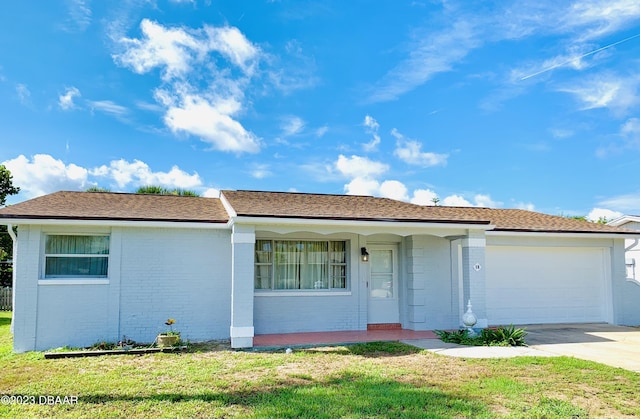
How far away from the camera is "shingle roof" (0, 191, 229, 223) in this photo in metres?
9.57

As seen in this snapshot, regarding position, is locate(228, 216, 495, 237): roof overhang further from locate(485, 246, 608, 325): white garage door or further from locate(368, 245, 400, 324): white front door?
locate(485, 246, 608, 325): white garage door

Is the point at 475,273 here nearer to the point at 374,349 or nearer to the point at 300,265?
the point at 374,349

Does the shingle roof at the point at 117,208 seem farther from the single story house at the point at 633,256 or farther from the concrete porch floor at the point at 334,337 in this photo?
the single story house at the point at 633,256

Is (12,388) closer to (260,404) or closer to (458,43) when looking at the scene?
(260,404)

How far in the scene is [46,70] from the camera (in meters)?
13.1

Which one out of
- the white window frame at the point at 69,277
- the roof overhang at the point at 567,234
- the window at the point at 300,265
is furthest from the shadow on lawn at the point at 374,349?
the white window frame at the point at 69,277

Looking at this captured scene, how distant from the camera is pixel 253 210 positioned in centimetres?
977

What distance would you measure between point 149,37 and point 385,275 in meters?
10.3

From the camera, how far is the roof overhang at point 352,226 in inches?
376

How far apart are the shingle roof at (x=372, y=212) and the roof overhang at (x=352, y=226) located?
0.10 metres

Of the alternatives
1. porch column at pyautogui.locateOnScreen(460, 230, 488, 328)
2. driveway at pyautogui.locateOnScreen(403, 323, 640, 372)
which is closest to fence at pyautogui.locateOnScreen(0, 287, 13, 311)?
driveway at pyautogui.locateOnScreen(403, 323, 640, 372)

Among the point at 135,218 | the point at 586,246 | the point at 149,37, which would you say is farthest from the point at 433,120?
the point at 135,218

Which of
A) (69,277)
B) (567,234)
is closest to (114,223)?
(69,277)

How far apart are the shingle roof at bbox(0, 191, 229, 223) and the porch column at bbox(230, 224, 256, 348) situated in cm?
125
